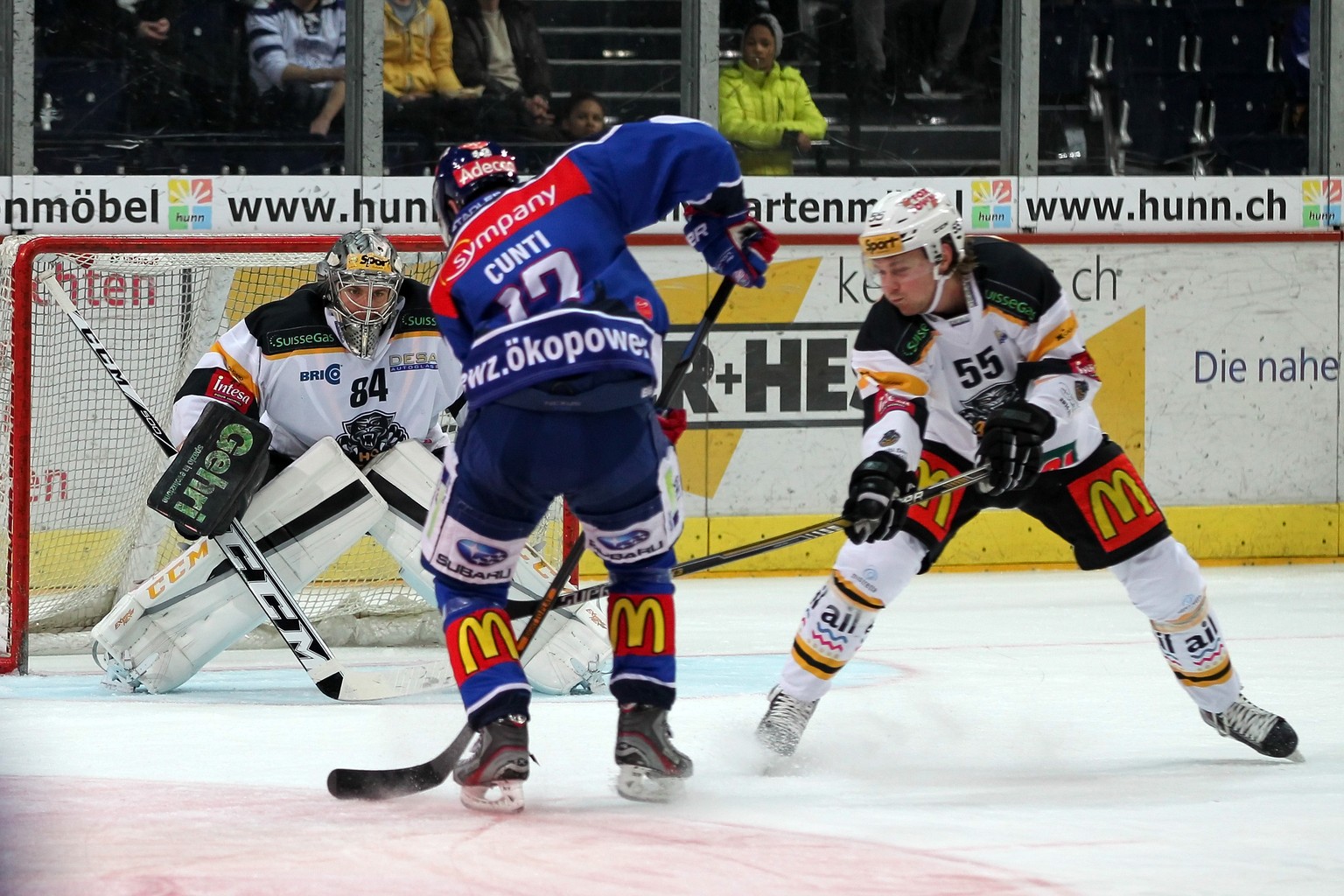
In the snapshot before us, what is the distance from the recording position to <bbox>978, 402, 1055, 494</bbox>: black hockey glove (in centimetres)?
354

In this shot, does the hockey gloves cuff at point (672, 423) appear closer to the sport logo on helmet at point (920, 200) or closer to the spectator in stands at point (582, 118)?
the sport logo on helmet at point (920, 200)

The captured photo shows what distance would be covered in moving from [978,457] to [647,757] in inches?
36.7

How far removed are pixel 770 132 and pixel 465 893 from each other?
213 inches

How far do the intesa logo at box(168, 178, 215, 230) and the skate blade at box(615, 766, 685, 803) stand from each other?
4172mm

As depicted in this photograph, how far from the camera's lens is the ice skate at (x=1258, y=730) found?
3725 millimetres

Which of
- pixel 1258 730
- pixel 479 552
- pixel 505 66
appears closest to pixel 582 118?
pixel 505 66

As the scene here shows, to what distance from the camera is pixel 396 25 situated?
7.27 m

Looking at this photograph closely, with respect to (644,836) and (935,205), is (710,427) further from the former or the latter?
(644,836)

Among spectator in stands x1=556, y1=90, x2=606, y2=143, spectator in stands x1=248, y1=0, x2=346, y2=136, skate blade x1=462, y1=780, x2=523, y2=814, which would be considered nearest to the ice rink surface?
skate blade x1=462, y1=780, x2=523, y2=814

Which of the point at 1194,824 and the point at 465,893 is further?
the point at 1194,824

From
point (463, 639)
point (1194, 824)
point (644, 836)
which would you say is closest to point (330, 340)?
point (463, 639)

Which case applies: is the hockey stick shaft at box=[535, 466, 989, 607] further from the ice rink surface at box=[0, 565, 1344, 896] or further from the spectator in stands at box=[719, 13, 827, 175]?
the spectator in stands at box=[719, 13, 827, 175]

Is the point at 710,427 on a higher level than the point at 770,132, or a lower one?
lower

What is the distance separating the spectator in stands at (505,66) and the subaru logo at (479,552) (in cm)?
456
